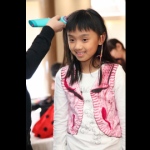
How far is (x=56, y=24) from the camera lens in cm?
65

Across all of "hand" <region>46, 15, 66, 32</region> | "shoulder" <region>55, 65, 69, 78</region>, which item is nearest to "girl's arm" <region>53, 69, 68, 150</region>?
"shoulder" <region>55, 65, 69, 78</region>

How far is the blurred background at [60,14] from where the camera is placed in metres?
0.65

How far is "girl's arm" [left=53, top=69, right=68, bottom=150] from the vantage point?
703 millimetres

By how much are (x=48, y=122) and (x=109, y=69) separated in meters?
0.29

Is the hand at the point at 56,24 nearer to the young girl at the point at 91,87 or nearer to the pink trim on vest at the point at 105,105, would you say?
the young girl at the point at 91,87

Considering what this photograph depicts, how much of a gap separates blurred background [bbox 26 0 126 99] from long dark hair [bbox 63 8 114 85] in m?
0.03

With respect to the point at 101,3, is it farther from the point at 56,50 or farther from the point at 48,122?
the point at 48,122

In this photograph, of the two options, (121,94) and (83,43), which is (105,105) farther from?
(83,43)

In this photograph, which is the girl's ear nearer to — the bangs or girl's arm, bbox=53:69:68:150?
the bangs

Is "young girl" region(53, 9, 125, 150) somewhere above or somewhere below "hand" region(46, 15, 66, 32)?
below

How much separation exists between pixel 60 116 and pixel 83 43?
21 cm

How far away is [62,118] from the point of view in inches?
27.9

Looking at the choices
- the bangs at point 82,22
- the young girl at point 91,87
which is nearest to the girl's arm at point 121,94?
the young girl at point 91,87

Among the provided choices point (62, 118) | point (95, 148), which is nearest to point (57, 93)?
point (62, 118)
